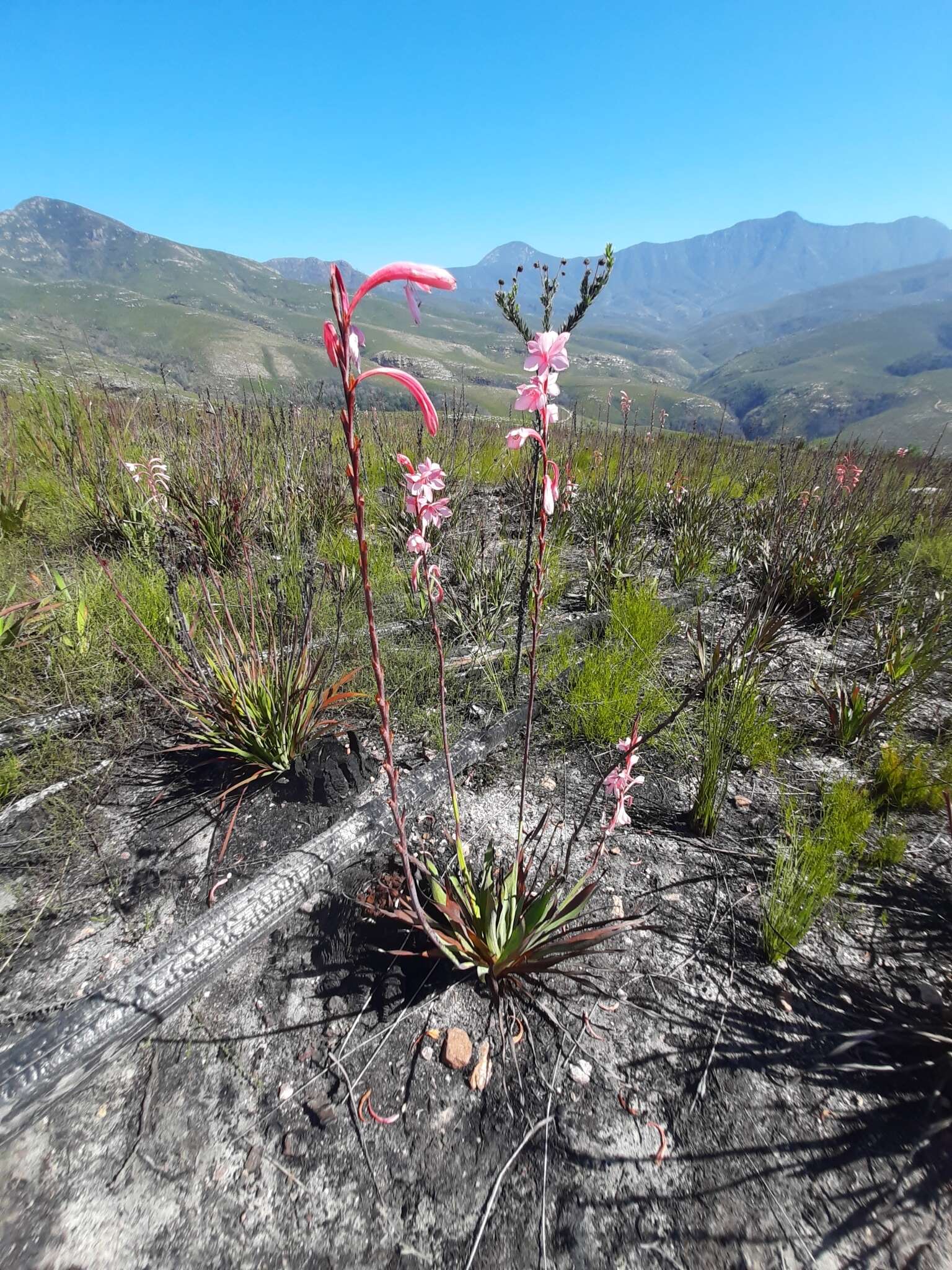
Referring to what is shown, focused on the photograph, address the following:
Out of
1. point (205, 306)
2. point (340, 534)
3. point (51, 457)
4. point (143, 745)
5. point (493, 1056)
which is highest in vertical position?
point (205, 306)

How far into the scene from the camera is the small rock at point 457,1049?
5.51ft

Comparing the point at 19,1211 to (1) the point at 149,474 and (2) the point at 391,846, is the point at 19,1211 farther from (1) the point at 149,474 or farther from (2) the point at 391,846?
(1) the point at 149,474

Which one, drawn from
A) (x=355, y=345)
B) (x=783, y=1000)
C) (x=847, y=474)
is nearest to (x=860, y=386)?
(x=847, y=474)

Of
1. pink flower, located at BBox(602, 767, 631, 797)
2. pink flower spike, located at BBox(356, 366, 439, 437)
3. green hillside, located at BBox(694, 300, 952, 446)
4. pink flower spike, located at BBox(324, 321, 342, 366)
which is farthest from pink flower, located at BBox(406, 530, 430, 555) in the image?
green hillside, located at BBox(694, 300, 952, 446)

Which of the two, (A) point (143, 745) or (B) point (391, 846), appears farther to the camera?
(A) point (143, 745)

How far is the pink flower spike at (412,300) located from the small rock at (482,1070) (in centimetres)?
209

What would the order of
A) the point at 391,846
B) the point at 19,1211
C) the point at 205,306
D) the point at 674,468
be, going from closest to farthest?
the point at 19,1211, the point at 391,846, the point at 674,468, the point at 205,306

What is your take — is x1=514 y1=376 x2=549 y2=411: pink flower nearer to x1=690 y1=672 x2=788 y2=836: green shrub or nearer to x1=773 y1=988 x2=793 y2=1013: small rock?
x1=690 y1=672 x2=788 y2=836: green shrub

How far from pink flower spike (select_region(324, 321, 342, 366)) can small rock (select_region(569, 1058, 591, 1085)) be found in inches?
81.6

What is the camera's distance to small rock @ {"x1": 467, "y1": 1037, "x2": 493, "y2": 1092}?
64.2 inches

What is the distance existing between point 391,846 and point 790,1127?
160 centimetres

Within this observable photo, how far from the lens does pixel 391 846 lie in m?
2.34

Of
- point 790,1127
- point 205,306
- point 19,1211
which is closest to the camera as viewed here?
point 19,1211

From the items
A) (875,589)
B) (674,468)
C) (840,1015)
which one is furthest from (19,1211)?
(674,468)
